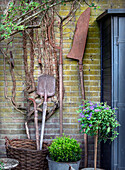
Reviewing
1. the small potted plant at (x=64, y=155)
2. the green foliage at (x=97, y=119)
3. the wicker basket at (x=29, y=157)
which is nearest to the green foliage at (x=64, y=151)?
the small potted plant at (x=64, y=155)

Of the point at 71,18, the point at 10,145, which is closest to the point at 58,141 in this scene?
the point at 10,145

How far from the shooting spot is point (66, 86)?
391 centimetres

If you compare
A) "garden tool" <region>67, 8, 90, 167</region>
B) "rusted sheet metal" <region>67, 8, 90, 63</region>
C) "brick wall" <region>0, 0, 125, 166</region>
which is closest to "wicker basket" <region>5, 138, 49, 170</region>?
"brick wall" <region>0, 0, 125, 166</region>

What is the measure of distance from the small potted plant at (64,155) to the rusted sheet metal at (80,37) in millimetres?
1267

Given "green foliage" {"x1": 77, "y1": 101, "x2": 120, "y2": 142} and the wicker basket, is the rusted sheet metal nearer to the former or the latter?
"green foliage" {"x1": 77, "y1": 101, "x2": 120, "y2": 142}

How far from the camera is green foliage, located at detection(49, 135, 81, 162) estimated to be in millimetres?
3215

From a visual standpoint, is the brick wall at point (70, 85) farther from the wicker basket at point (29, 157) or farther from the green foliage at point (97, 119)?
the green foliage at point (97, 119)

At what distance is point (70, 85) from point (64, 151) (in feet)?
3.56

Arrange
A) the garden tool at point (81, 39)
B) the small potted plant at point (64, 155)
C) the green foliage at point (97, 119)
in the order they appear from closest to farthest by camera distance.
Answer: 1. the green foliage at point (97, 119)
2. the small potted plant at point (64, 155)
3. the garden tool at point (81, 39)

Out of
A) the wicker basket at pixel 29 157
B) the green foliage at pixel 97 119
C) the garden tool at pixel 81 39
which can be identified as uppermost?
the garden tool at pixel 81 39

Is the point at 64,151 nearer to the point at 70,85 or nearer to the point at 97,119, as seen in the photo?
the point at 97,119

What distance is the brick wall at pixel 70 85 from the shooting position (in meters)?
3.90

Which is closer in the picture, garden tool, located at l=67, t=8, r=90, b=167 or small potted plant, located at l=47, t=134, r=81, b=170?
small potted plant, located at l=47, t=134, r=81, b=170

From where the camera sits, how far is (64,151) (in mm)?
3215
